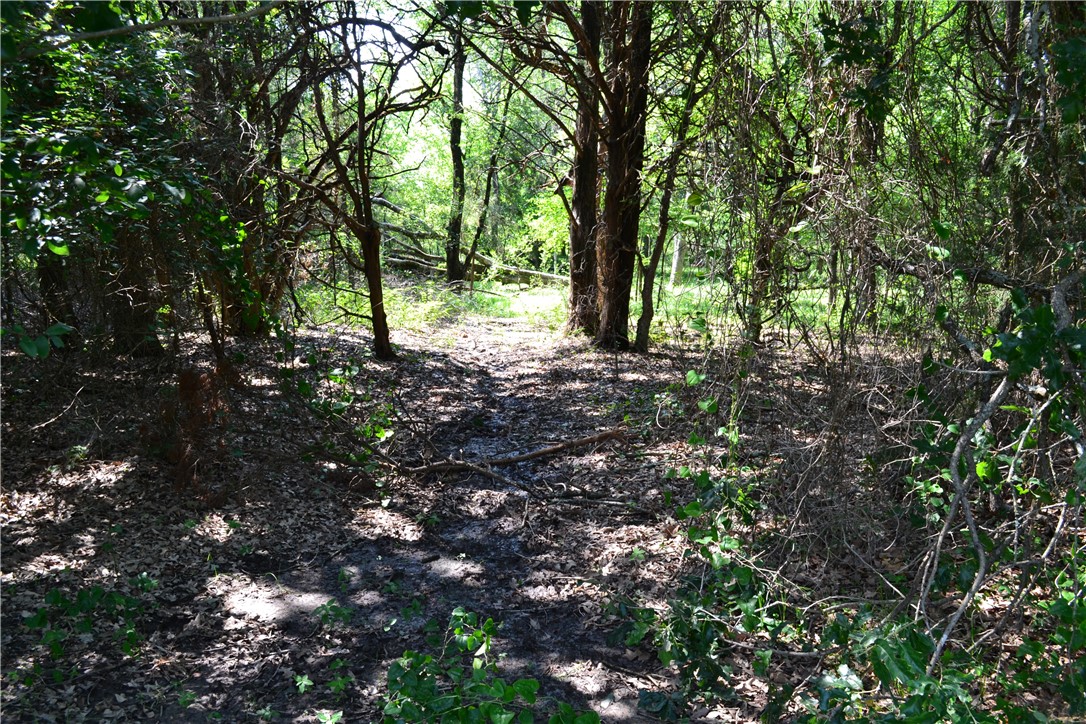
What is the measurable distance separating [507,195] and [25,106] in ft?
62.3

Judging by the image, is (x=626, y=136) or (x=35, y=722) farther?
(x=626, y=136)

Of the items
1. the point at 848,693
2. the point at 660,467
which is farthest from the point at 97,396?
the point at 848,693

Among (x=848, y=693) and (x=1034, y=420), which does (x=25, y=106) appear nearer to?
(x=848, y=693)

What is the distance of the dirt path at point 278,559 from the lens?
140 inches

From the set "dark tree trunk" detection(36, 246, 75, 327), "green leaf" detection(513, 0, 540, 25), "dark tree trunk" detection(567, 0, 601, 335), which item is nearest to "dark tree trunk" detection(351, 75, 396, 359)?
"dark tree trunk" detection(567, 0, 601, 335)

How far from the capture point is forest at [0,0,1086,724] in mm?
3148

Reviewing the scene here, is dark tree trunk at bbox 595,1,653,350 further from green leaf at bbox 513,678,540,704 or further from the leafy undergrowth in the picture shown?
green leaf at bbox 513,678,540,704

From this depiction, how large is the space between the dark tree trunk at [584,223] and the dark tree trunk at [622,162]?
0.42m

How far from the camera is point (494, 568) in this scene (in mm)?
4848

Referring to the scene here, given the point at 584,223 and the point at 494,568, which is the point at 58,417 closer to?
the point at 494,568

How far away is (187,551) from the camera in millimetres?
4664

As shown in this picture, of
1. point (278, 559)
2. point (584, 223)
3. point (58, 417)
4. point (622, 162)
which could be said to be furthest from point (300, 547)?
point (584, 223)

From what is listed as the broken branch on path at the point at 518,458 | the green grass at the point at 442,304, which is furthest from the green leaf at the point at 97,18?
the green grass at the point at 442,304

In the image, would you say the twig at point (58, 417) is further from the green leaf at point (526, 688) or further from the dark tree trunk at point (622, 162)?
the dark tree trunk at point (622, 162)
